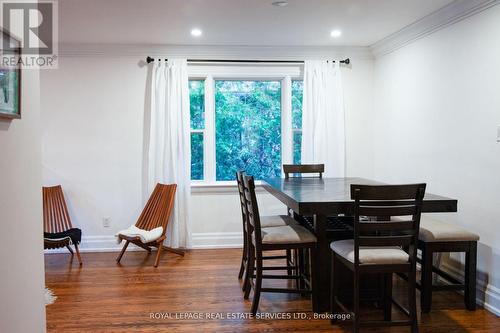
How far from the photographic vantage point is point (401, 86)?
14.4ft

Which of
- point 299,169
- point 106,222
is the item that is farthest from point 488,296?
point 106,222

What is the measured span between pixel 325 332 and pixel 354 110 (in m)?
3.13

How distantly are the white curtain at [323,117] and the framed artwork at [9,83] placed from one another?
351cm

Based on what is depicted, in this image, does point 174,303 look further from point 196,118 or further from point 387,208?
point 196,118

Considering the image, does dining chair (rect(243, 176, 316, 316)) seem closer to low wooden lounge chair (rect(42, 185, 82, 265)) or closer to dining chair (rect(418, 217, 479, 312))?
dining chair (rect(418, 217, 479, 312))

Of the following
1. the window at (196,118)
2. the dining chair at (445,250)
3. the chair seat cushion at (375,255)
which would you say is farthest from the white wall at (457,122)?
the window at (196,118)

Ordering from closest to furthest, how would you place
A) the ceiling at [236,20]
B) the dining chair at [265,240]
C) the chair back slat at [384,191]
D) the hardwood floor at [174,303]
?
the chair back slat at [384,191], the hardwood floor at [174,303], the dining chair at [265,240], the ceiling at [236,20]

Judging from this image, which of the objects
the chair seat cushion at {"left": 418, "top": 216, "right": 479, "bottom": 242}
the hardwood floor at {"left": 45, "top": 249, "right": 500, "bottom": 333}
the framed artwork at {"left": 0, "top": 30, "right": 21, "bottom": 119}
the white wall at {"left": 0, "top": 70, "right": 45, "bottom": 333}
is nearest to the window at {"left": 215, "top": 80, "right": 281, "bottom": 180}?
the hardwood floor at {"left": 45, "top": 249, "right": 500, "bottom": 333}

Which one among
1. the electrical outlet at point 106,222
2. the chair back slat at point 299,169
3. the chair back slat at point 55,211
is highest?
the chair back slat at point 299,169

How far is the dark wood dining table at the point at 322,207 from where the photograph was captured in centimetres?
254

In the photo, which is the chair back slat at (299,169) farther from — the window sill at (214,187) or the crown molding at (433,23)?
the crown molding at (433,23)

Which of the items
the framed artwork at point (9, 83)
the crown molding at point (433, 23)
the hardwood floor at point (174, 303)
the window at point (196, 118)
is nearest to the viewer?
the framed artwork at point (9, 83)

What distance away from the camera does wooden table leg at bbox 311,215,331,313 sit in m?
2.92

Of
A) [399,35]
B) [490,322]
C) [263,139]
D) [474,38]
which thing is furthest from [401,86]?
[490,322]
